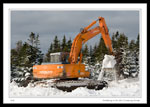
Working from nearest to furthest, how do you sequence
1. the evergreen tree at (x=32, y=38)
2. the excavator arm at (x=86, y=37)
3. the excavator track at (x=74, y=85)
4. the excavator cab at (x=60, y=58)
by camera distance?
the excavator track at (x=74, y=85)
the excavator cab at (x=60, y=58)
the excavator arm at (x=86, y=37)
the evergreen tree at (x=32, y=38)

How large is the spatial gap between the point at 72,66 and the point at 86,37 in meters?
2.48

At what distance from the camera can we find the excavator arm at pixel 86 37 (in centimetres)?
1517

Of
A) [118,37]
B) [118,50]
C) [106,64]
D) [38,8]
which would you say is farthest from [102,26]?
[118,37]

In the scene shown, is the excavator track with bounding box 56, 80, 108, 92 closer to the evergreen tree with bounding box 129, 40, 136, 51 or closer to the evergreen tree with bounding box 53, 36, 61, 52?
the evergreen tree with bounding box 129, 40, 136, 51

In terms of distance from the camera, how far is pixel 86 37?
51.0ft

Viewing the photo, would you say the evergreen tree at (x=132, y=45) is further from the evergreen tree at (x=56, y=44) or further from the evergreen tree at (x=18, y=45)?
the evergreen tree at (x=18, y=45)

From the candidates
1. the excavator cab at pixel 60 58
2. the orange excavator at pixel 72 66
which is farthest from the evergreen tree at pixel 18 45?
the excavator cab at pixel 60 58

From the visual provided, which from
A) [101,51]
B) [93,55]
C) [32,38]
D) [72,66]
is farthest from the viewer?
[93,55]

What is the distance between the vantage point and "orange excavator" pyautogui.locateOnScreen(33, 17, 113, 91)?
13961mm

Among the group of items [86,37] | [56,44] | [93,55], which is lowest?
[93,55]

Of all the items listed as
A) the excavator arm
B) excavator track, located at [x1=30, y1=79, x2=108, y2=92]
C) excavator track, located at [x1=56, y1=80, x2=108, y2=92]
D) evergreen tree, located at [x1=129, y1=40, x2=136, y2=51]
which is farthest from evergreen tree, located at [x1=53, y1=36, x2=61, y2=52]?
excavator track, located at [x1=56, y1=80, x2=108, y2=92]

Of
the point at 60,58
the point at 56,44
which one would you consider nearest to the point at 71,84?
the point at 60,58

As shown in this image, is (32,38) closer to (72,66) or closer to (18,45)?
(18,45)

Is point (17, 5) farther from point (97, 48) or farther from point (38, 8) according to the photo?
point (97, 48)
